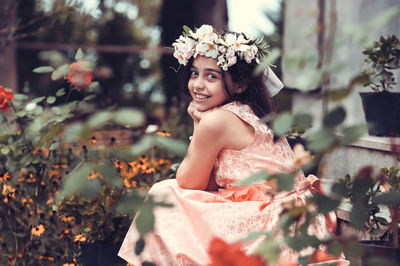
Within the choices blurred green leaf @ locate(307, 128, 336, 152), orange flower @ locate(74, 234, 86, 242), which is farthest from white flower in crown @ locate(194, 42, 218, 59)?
blurred green leaf @ locate(307, 128, 336, 152)

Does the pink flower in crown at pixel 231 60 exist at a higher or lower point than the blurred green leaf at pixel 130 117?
higher

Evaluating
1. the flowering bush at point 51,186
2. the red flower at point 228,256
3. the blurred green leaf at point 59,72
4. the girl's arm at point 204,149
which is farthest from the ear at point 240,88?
the red flower at point 228,256

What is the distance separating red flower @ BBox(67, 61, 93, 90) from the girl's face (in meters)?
0.52

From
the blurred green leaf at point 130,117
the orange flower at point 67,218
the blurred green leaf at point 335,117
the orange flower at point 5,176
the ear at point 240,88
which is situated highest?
the blurred green leaf at point 130,117

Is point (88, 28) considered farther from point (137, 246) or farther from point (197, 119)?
point (137, 246)

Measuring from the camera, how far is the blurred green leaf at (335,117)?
3.06 ft

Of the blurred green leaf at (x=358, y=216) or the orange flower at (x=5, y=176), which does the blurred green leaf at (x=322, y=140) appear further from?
the orange flower at (x=5, y=176)

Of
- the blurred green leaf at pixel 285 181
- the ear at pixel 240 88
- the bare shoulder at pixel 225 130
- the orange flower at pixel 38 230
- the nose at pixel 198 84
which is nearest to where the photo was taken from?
the blurred green leaf at pixel 285 181

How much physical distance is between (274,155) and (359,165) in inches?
41.8

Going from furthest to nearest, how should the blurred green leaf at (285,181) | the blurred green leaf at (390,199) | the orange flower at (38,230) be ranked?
the orange flower at (38,230) → the blurred green leaf at (390,199) → the blurred green leaf at (285,181)

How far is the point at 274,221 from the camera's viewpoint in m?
2.00

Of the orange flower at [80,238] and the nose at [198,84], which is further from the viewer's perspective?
the orange flower at [80,238]

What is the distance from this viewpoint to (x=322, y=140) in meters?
0.91

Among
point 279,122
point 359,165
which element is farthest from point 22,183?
point 279,122
